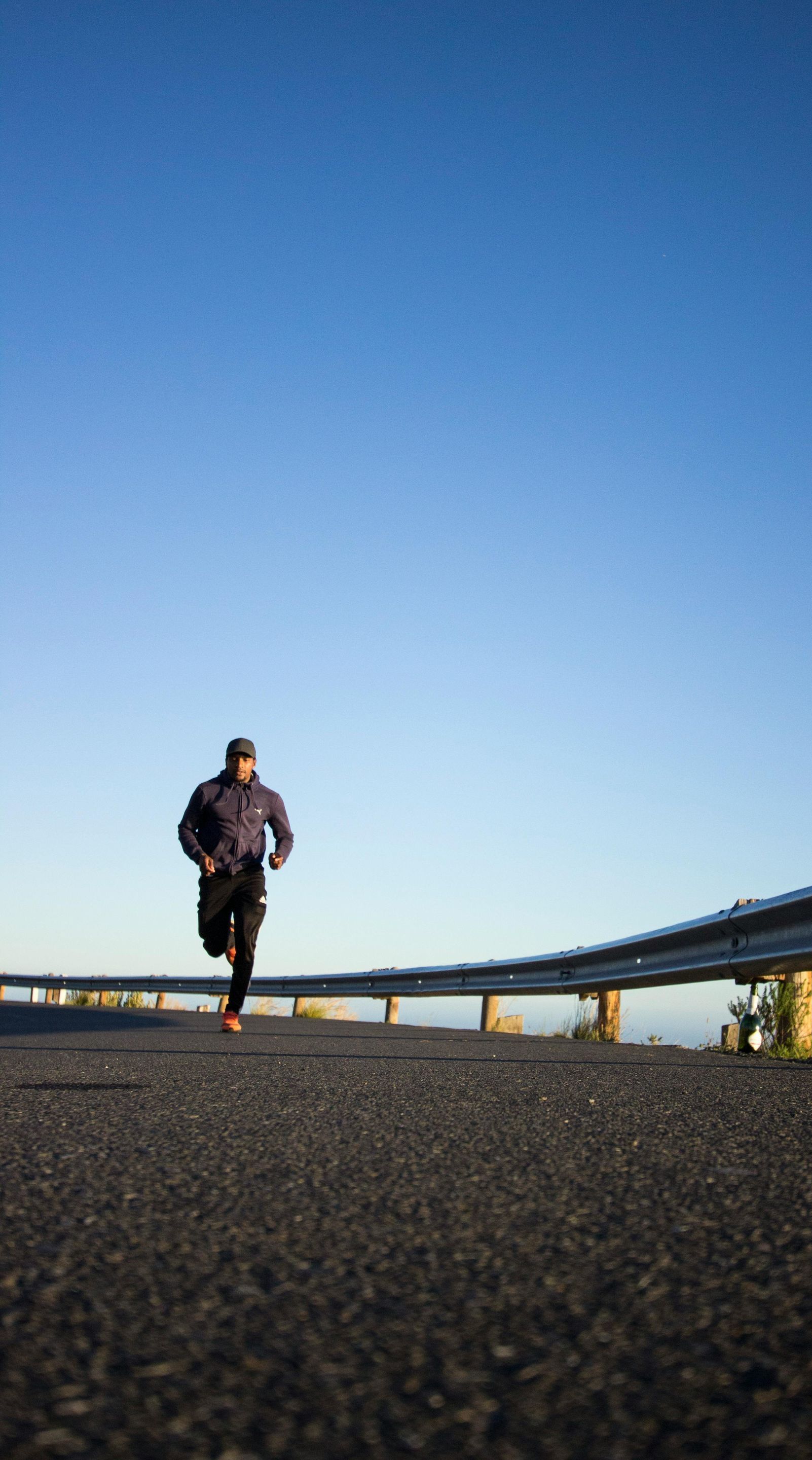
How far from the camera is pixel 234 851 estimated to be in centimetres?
919

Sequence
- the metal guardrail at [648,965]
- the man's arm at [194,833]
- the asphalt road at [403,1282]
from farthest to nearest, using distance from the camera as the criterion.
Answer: the man's arm at [194,833], the metal guardrail at [648,965], the asphalt road at [403,1282]

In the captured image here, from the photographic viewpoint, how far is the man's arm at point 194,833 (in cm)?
898

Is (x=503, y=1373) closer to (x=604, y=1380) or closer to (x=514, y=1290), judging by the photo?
(x=604, y=1380)

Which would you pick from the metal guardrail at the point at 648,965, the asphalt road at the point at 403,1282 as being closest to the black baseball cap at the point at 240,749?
the metal guardrail at the point at 648,965

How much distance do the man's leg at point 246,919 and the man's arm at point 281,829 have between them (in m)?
0.21

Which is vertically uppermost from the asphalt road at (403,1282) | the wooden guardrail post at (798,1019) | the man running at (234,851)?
the man running at (234,851)

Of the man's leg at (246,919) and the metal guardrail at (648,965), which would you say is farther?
the man's leg at (246,919)

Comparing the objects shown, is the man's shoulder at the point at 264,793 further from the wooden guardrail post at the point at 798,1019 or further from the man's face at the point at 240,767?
the wooden guardrail post at the point at 798,1019

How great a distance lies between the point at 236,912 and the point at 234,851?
1.58 ft

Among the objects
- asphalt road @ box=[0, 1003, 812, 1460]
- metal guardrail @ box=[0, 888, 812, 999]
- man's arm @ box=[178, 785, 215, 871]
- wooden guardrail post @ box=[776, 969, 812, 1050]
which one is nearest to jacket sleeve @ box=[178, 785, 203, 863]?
man's arm @ box=[178, 785, 215, 871]

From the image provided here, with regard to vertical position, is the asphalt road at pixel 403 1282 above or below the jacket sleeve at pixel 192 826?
below

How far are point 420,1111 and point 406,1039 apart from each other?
455 cm

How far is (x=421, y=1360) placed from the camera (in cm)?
135

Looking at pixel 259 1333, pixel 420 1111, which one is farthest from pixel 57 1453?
pixel 420 1111
